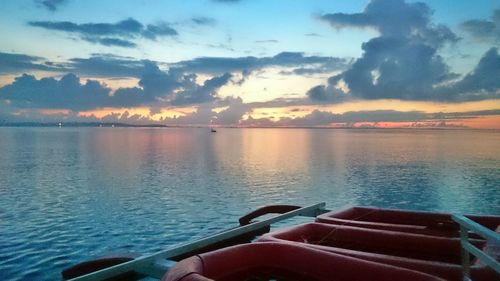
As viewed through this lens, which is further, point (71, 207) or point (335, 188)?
point (335, 188)

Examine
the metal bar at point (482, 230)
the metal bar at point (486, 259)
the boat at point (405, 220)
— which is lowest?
the boat at point (405, 220)

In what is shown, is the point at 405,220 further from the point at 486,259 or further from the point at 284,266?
the point at 486,259

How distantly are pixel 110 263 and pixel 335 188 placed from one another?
28076 millimetres

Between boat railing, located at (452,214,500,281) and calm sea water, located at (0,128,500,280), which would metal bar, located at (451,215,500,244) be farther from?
calm sea water, located at (0,128,500,280)

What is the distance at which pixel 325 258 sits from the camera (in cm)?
715

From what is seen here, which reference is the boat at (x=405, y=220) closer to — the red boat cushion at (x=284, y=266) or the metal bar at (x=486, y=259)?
the red boat cushion at (x=284, y=266)

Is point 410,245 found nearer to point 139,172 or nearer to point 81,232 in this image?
point 81,232

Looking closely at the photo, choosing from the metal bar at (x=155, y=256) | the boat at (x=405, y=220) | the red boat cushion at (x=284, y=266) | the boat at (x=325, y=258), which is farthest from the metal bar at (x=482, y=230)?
the metal bar at (x=155, y=256)

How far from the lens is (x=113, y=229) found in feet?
68.2

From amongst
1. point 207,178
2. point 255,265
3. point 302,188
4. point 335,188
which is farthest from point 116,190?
point 255,265

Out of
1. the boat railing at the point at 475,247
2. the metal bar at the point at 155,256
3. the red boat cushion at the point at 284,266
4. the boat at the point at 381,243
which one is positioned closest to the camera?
the boat railing at the point at 475,247

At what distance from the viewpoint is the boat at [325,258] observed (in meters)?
5.89

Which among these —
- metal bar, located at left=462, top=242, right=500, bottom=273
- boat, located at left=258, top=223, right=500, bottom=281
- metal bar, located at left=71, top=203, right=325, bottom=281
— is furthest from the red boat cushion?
metal bar, located at left=71, top=203, right=325, bottom=281

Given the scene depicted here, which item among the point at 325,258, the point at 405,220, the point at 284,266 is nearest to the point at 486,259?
the point at 325,258
